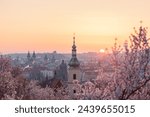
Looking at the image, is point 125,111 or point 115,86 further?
point 115,86

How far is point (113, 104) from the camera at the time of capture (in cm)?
868

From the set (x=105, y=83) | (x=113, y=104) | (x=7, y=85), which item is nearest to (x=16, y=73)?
(x=7, y=85)

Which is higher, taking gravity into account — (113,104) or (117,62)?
(117,62)

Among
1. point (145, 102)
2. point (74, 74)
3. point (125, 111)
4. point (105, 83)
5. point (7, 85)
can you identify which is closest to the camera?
point (125, 111)

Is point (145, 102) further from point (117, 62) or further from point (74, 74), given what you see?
point (74, 74)

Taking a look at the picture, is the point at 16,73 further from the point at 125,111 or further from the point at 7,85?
the point at 125,111

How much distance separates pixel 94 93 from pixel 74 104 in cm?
118

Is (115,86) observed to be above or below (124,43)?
below

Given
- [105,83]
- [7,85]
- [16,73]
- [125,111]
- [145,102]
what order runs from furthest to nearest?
[16,73], [7,85], [105,83], [145,102], [125,111]

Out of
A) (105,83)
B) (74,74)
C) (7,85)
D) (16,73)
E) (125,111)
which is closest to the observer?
(125,111)

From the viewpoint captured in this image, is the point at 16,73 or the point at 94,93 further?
the point at 16,73

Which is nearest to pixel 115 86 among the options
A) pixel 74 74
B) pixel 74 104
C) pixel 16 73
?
pixel 74 104

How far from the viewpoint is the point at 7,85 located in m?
17.4

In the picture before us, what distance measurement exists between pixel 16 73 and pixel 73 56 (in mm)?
24251
